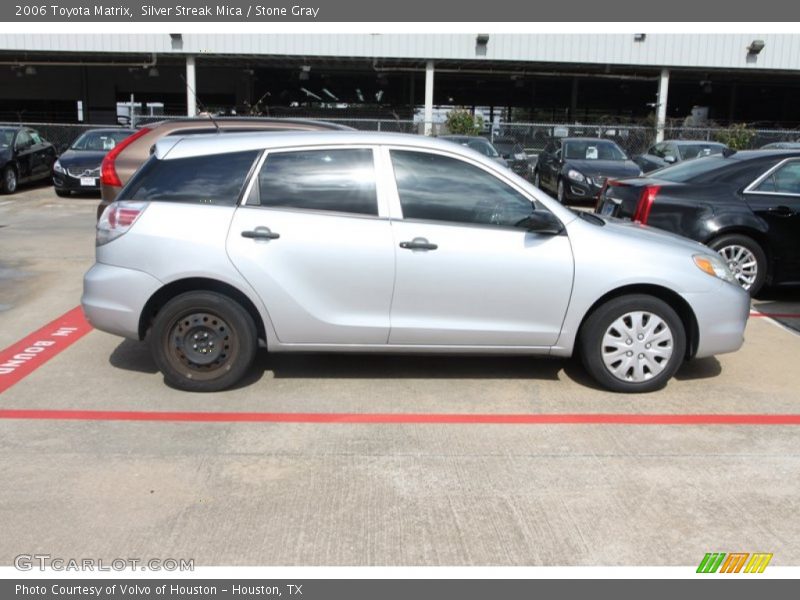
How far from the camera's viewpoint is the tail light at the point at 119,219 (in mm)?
5145

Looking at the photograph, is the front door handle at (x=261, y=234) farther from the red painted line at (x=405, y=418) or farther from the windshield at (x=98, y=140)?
the windshield at (x=98, y=140)

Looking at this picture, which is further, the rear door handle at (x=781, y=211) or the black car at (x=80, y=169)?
the black car at (x=80, y=169)

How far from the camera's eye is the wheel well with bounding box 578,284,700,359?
5254 mm

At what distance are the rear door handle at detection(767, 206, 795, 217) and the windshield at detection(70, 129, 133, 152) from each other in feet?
47.0

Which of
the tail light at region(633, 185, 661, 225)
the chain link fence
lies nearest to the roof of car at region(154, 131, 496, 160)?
the tail light at region(633, 185, 661, 225)

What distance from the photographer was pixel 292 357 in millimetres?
6109

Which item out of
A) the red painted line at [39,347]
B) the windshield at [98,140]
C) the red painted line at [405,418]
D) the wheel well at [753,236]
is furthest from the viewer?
the windshield at [98,140]

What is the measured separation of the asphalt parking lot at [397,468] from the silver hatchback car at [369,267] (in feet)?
1.30

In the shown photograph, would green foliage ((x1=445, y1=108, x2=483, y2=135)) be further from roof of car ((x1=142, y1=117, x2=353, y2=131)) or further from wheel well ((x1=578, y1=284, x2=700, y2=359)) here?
wheel well ((x1=578, y1=284, x2=700, y2=359))

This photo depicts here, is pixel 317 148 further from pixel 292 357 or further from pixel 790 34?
pixel 790 34

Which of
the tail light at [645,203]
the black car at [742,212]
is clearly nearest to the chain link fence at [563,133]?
the black car at [742,212]

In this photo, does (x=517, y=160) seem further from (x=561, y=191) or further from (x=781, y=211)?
(x=781, y=211)

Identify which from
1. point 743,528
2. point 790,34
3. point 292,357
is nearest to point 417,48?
point 790,34

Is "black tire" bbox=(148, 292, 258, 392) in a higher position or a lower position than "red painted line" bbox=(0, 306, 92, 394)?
higher
